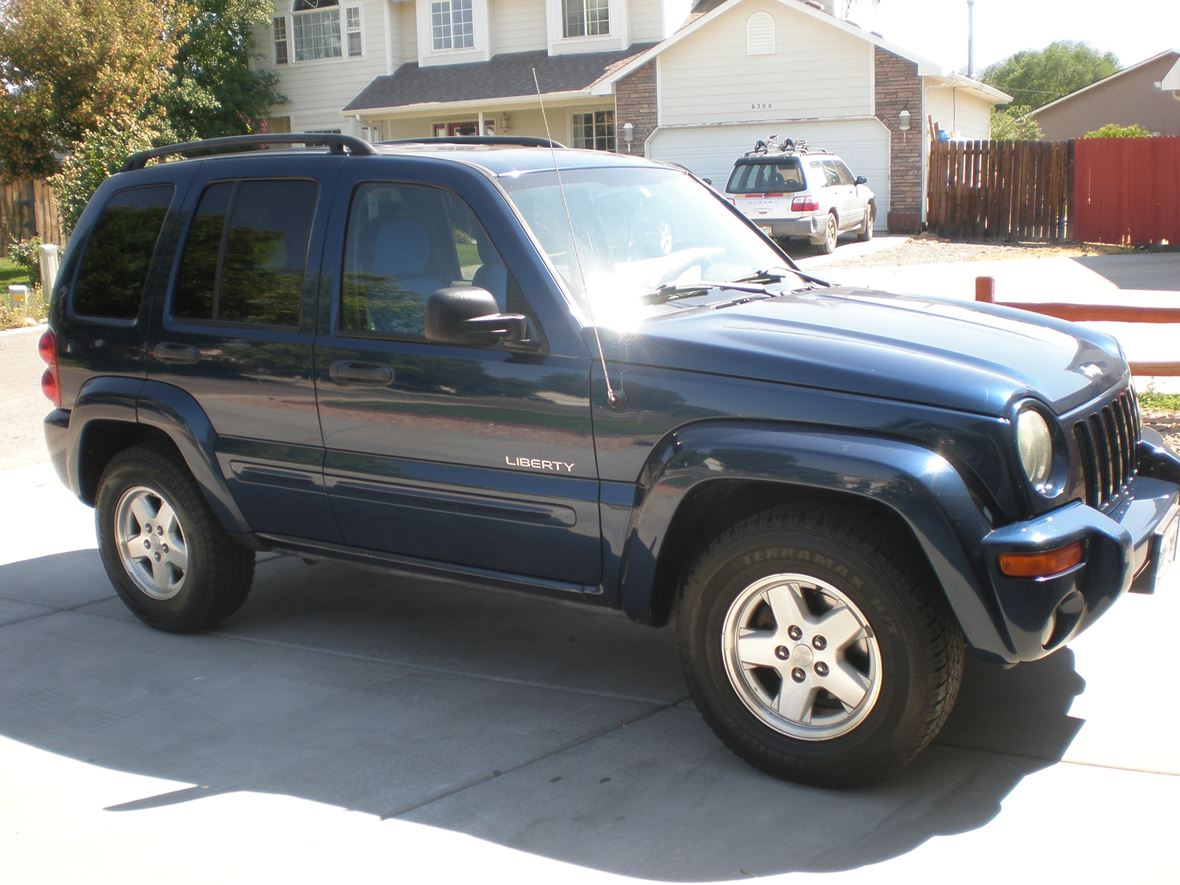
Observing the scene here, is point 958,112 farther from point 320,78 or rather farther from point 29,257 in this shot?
point 29,257

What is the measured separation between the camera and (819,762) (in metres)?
3.94

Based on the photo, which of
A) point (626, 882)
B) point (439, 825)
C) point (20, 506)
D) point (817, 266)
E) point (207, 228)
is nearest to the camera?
point (626, 882)

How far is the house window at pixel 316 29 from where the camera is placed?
3603 centimetres

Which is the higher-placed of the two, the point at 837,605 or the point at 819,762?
the point at 837,605

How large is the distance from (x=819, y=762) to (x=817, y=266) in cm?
1806

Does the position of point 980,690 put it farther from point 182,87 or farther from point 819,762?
point 182,87

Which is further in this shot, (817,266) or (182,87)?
(182,87)

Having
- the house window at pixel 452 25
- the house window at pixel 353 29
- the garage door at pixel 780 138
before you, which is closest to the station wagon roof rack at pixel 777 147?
the garage door at pixel 780 138

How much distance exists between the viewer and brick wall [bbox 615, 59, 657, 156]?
3025cm

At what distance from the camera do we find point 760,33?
28.9 meters

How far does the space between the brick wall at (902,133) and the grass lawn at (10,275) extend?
17267 millimetres

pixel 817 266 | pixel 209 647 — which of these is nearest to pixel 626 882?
pixel 209 647

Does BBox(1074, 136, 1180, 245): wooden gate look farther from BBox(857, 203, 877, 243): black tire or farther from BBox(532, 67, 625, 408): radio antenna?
BBox(532, 67, 625, 408): radio antenna

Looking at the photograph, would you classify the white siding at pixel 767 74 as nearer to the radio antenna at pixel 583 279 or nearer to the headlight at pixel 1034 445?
the radio antenna at pixel 583 279
